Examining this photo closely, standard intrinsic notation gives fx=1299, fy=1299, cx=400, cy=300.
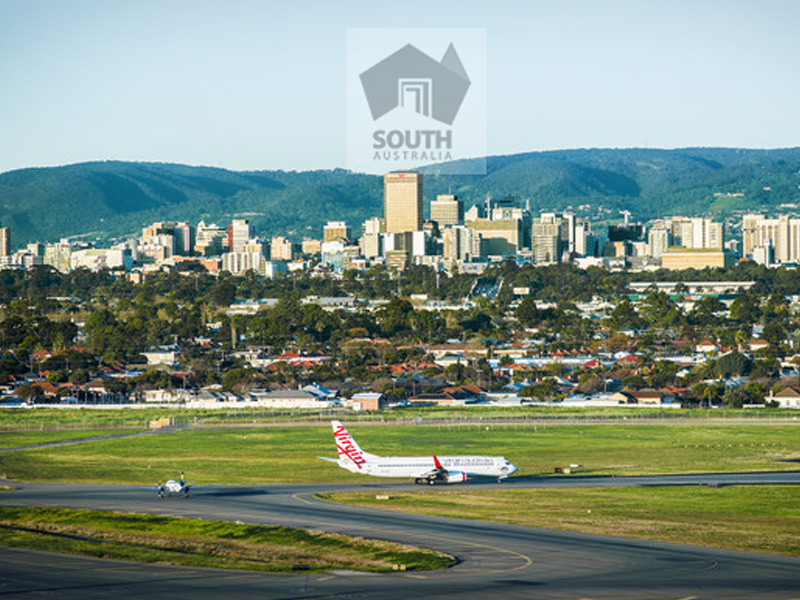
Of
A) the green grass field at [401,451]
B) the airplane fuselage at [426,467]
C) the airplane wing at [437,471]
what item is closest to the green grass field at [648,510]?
the airplane wing at [437,471]

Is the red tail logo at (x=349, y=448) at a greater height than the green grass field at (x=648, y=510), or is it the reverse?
the red tail logo at (x=349, y=448)

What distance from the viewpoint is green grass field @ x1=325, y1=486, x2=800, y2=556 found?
71188 millimetres

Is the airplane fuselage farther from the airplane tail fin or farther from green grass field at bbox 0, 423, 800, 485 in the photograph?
green grass field at bbox 0, 423, 800, 485

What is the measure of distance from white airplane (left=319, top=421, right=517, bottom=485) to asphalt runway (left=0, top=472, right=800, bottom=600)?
52.6 feet

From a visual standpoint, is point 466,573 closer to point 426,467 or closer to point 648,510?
point 648,510

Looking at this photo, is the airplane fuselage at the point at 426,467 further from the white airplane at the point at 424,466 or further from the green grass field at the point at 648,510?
the green grass field at the point at 648,510

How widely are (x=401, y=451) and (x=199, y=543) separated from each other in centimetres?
4984

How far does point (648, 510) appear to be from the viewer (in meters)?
80.8

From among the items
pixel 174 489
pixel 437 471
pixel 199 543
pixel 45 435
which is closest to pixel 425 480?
pixel 437 471

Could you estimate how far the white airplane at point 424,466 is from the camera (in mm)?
95250

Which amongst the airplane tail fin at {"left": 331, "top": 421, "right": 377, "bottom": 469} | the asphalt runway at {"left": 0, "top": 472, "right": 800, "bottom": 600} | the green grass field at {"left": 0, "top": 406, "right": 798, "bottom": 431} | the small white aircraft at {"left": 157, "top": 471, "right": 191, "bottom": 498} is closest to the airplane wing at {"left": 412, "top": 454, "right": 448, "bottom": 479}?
the airplane tail fin at {"left": 331, "top": 421, "right": 377, "bottom": 469}

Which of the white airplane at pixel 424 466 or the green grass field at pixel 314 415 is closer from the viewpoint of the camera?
the white airplane at pixel 424 466

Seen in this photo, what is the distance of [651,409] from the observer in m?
166

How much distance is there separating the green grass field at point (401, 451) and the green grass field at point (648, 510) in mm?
12027
